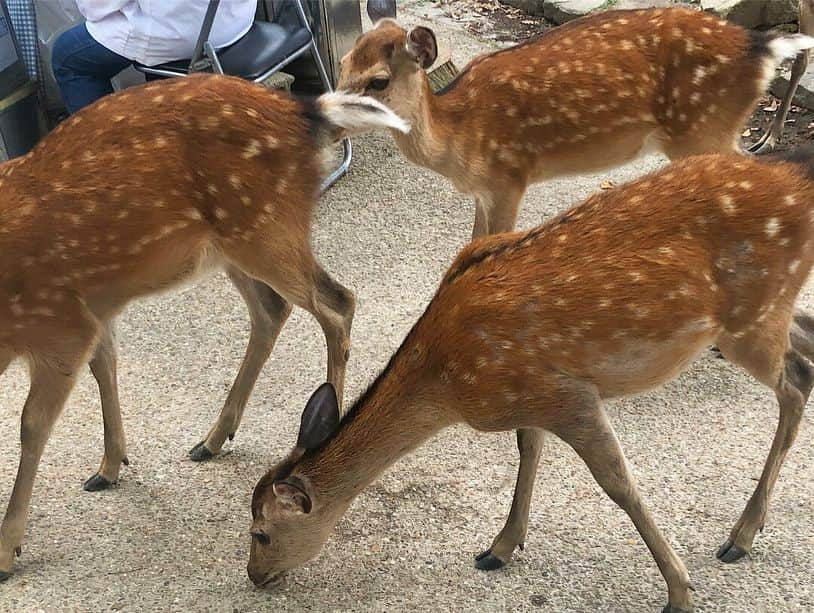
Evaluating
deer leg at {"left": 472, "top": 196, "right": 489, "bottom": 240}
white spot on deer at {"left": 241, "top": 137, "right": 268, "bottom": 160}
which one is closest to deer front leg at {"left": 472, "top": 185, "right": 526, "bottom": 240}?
deer leg at {"left": 472, "top": 196, "right": 489, "bottom": 240}

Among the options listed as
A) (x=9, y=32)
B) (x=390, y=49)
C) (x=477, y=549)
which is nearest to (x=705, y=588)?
(x=477, y=549)

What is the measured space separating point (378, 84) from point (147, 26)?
1.35 meters

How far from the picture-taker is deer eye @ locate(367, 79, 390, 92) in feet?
13.9

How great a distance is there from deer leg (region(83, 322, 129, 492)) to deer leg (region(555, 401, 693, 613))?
1730 millimetres

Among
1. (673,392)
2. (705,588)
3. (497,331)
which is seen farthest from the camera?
(673,392)

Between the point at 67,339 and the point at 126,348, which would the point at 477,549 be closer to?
the point at 67,339

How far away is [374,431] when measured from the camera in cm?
288

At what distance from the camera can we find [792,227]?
2.90 m

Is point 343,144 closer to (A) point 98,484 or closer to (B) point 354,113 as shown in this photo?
(B) point 354,113

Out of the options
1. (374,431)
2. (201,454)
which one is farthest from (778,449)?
(201,454)

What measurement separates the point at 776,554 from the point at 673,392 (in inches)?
36.1

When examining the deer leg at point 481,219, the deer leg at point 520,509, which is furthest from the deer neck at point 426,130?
the deer leg at point 520,509

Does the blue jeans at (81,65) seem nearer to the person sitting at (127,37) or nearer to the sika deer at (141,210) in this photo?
the person sitting at (127,37)

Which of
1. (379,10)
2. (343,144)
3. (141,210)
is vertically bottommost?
(343,144)
